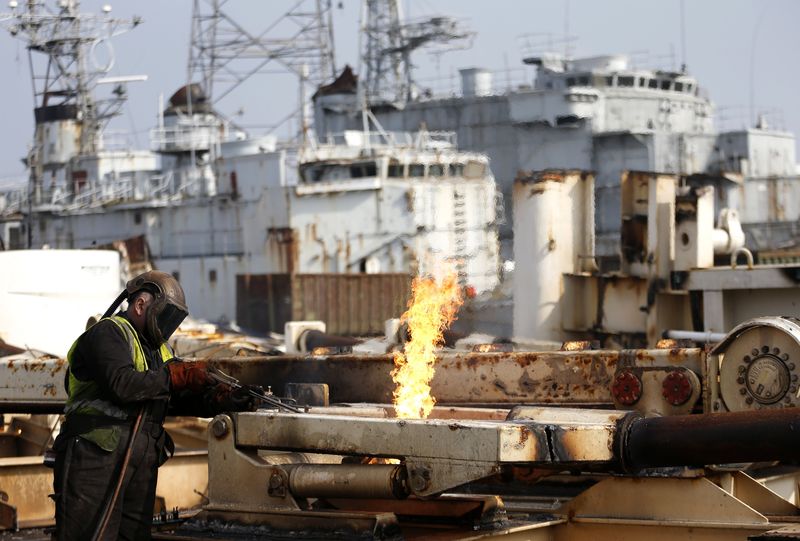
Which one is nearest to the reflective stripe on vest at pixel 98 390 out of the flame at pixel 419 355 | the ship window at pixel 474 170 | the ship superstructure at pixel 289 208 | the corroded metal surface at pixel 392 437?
the corroded metal surface at pixel 392 437

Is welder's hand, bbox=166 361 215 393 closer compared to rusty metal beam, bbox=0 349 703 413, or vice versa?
welder's hand, bbox=166 361 215 393

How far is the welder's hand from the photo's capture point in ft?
22.2

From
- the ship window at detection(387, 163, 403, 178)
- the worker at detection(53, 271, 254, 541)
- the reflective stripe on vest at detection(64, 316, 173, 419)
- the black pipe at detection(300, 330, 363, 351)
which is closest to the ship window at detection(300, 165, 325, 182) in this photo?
the ship window at detection(387, 163, 403, 178)

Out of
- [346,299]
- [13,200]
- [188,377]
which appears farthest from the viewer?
[13,200]

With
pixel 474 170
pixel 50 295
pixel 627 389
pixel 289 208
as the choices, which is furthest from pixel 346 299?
pixel 627 389

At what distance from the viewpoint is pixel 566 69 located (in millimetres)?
52094

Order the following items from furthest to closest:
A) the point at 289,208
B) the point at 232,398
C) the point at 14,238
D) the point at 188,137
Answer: the point at 14,238 < the point at 188,137 < the point at 289,208 < the point at 232,398

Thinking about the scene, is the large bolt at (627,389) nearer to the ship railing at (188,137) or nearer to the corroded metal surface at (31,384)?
the corroded metal surface at (31,384)

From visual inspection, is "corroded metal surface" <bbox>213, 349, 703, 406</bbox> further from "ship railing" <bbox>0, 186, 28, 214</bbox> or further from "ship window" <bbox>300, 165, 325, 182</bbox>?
"ship railing" <bbox>0, 186, 28, 214</bbox>

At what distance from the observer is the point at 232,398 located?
22.8ft

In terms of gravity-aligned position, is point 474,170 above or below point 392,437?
above

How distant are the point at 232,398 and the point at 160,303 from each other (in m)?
0.62

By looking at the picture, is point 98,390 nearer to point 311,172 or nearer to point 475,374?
point 475,374

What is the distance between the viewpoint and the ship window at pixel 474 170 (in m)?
37.9
